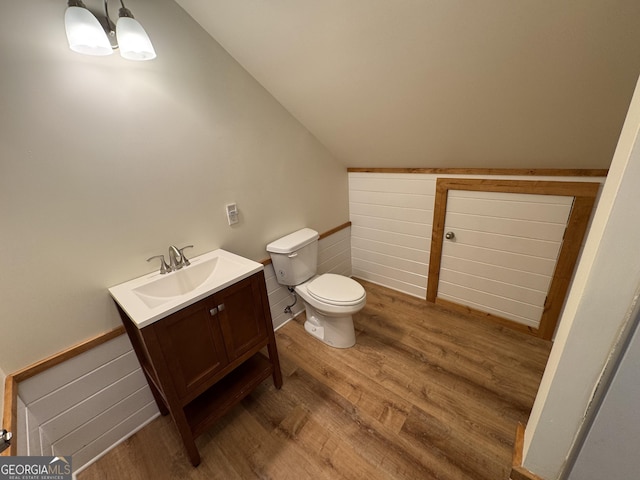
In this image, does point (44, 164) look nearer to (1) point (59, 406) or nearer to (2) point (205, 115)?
(2) point (205, 115)

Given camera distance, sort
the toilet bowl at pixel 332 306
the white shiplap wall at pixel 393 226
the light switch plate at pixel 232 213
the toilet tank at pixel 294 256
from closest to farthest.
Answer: the light switch plate at pixel 232 213 < the toilet bowl at pixel 332 306 < the toilet tank at pixel 294 256 < the white shiplap wall at pixel 393 226

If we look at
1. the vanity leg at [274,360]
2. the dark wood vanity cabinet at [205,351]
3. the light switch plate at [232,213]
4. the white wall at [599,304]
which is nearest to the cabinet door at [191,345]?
the dark wood vanity cabinet at [205,351]


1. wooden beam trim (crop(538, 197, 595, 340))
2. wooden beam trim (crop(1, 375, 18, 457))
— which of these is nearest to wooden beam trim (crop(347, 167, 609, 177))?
wooden beam trim (crop(538, 197, 595, 340))

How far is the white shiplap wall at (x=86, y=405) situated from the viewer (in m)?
1.09

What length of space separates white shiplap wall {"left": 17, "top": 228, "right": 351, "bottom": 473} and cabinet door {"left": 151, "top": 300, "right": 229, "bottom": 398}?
1.35 ft

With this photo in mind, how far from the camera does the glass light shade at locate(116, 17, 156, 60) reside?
978mm

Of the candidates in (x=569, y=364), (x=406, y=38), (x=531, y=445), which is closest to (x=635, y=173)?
(x=569, y=364)

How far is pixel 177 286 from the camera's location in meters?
1.37

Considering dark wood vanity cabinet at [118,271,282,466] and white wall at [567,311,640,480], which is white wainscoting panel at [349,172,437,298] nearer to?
dark wood vanity cabinet at [118,271,282,466]

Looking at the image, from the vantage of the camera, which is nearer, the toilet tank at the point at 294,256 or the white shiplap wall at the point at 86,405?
the white shiplap wall at the point at 86,405

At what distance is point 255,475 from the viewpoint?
1227 mm

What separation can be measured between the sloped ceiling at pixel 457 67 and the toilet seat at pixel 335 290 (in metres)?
1.07

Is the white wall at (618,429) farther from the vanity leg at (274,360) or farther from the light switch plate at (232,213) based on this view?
the light switch plate at (232,213)

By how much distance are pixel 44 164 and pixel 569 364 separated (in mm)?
1659
